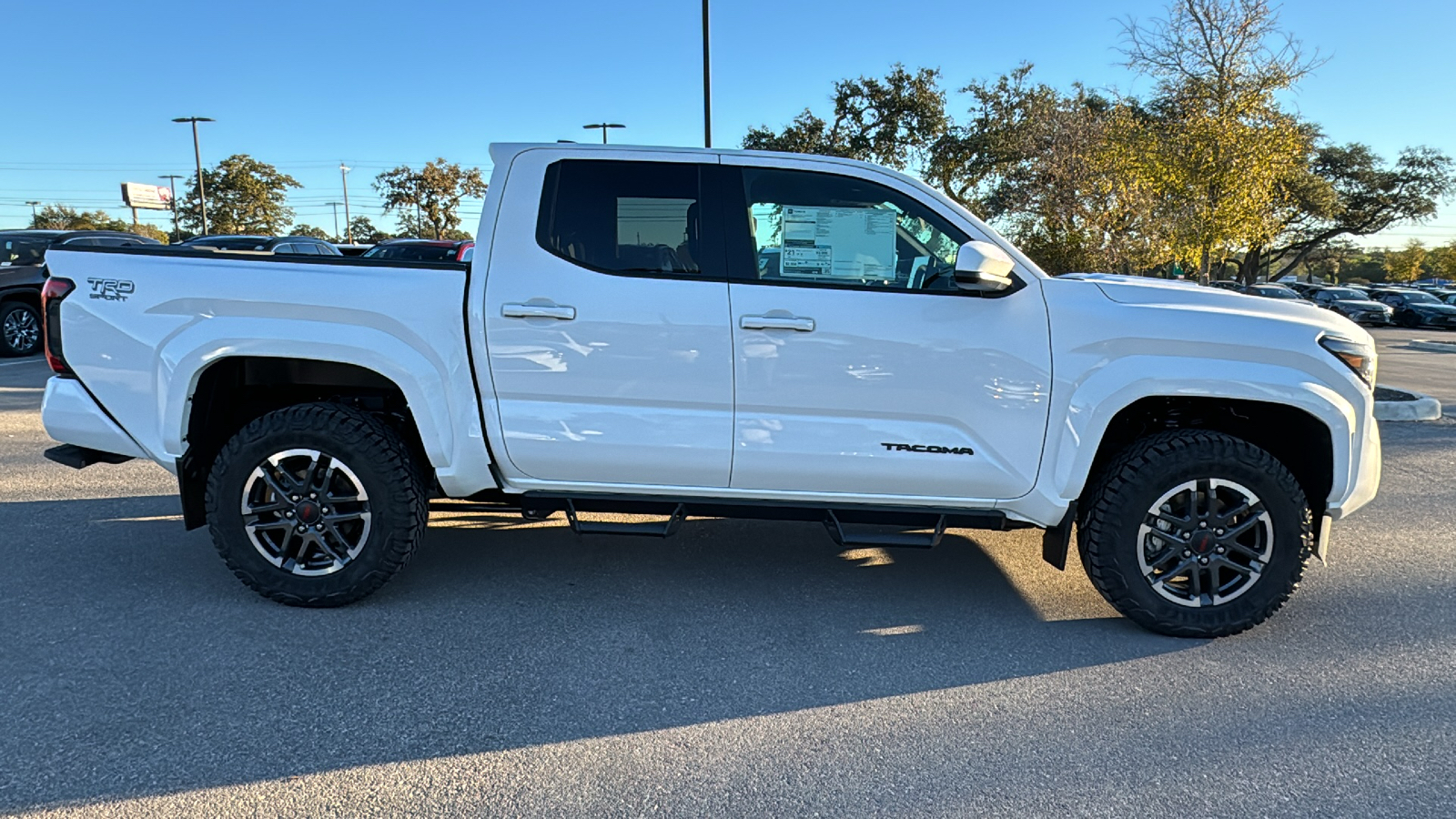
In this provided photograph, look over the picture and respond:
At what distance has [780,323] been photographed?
11.7 feet

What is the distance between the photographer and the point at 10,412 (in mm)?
8531

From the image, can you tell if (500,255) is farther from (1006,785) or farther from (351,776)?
(1006,785)

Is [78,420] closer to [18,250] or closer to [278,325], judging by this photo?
[278,325]

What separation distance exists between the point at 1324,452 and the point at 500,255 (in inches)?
142

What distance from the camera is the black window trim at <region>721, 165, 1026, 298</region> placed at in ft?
11.8

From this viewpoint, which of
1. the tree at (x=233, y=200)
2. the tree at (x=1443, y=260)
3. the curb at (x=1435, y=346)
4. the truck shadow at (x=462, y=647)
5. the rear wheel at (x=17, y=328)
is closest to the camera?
the truck shadow at (x=462, y=647)

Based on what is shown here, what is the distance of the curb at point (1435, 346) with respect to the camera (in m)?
21.3

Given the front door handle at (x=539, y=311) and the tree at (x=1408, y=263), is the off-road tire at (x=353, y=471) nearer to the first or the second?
the front door handle at (x=539, y=311)

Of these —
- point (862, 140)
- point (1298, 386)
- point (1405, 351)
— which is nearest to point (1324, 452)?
point (1298, 386)

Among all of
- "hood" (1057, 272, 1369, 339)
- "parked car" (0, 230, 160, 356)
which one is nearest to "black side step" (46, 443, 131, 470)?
"hood" (1057, 272, 1369, 339)

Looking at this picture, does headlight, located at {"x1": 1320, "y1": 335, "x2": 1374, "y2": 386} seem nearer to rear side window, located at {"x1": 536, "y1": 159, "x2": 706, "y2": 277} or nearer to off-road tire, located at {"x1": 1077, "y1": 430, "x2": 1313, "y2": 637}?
off-road tire, located at {"x1": 1077, "y1": 430, "x2": 1313, "y2": 637}

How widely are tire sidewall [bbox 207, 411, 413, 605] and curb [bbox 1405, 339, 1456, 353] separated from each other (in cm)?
2499

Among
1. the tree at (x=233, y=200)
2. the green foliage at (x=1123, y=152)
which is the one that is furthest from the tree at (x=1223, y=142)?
the tree at (x=233, y=200)

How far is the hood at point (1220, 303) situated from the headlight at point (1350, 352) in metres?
0.04
